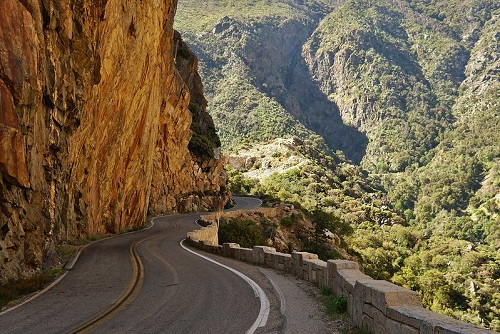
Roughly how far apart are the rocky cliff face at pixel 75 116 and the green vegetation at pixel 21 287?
0.46 m

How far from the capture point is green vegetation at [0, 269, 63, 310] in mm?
9875

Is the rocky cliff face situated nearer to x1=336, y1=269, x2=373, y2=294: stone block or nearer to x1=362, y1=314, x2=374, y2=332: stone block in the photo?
x1=336, y1=269, x2=373, y2=294: stone block

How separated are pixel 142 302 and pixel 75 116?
43.7 feet

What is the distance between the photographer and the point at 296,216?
61156 millimetres

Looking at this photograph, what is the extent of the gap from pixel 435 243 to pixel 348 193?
38.8 metres

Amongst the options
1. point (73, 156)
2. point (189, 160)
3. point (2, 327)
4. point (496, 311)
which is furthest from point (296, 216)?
point (2, 327)

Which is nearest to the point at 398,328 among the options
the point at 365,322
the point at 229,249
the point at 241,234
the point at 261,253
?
the point at 365,322

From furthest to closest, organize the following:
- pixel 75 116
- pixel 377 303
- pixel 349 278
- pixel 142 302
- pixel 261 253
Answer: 1. pixel 75 116
2. pixel 261 253
3. pixel 142 302
4. pixel 349 278
5. pixel 377 303

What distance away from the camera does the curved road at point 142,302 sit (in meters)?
7.62

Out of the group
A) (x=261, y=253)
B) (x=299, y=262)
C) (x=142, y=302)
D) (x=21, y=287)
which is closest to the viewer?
(x=142, y=302)

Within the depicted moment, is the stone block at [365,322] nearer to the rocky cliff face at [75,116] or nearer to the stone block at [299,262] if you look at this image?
the stone block at [299,262]

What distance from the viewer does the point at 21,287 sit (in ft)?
35.2

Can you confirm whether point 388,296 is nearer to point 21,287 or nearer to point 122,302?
point 122,302

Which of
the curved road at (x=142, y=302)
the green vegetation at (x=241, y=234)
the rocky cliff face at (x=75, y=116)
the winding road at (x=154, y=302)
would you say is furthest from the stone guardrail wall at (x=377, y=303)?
the green vegetation at (x=241, y=234)
